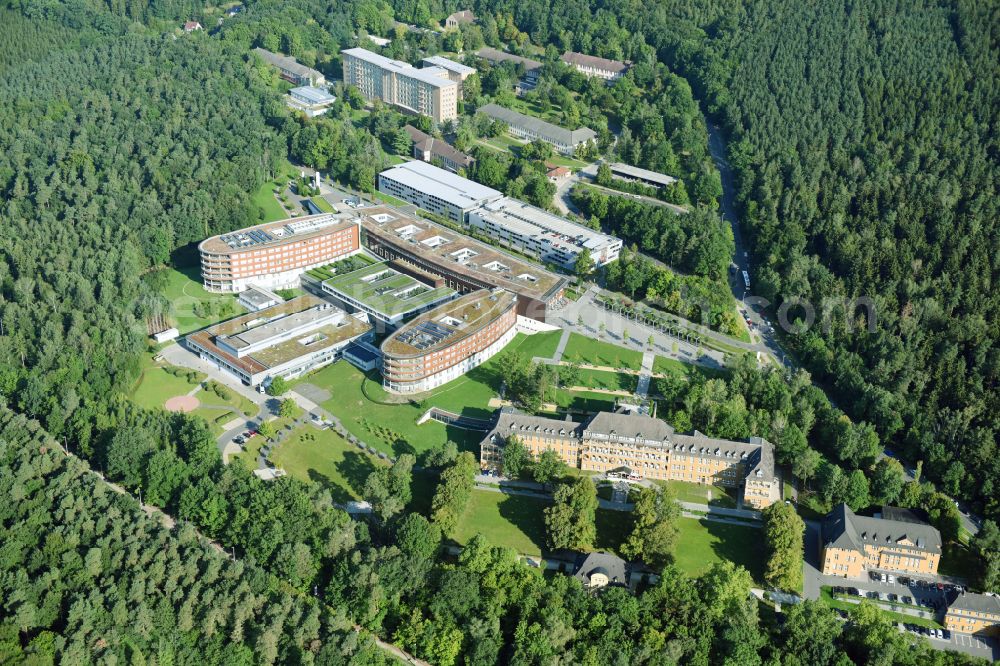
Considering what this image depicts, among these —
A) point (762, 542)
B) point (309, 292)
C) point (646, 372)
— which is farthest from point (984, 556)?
point (309, 292)

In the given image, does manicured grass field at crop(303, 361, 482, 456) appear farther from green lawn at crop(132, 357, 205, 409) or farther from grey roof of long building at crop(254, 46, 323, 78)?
grey roof of long building at crop(254, 46, 323, 78)

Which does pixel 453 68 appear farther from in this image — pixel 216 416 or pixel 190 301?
pixel 216 416

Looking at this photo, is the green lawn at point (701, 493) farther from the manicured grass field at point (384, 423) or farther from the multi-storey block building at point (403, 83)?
the multi-storey block building at point (403, 83)

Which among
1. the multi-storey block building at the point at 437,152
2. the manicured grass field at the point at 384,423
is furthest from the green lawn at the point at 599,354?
the multi-storey block building at the point at 437,152

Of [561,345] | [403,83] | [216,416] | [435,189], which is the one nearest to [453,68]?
[403,83]

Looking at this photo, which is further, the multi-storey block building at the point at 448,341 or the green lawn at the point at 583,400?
the multi-storey block building at the point at 448,341

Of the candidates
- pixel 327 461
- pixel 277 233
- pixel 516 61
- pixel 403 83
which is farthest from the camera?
pixel 516 61

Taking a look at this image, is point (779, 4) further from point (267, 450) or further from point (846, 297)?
point (267, 450)
